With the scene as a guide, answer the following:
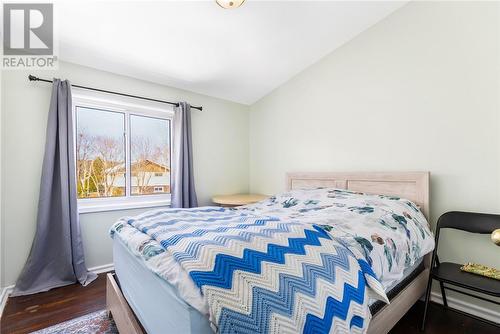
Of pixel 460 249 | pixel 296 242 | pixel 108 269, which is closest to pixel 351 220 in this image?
pixel 296 242

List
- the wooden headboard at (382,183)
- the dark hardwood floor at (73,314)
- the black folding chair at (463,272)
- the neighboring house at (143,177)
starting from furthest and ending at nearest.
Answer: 1. the neighboring house at (143,177)
2. the wooden headboard at (382,183)
3. the dark hardwood floor at (73,314)
4. the black folding chair at (463,272)

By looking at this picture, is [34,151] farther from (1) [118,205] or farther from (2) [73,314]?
(2) [73,314]

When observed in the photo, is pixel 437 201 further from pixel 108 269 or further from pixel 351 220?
pixel 108 269

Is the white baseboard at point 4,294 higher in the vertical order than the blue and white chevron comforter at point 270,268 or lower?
lower

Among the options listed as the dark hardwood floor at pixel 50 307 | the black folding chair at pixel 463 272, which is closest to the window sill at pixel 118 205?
the dark hardwood floor at pixel 50 307

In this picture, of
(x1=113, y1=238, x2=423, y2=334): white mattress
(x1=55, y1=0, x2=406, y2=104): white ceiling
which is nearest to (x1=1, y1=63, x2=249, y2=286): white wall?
(x1=55, y1=0, x2=406, y2=104): white ceiling

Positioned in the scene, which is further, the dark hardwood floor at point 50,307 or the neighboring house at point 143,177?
the neighboring house at point 143,177

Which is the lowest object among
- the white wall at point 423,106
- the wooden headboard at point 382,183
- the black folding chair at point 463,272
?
the black folding chair at point 463,272

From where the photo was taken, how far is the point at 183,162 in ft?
9.84

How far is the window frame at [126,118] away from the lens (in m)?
2.51

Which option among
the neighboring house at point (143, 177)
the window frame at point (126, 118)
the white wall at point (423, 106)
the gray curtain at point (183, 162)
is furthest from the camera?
the gray curtain at point (183, 162)

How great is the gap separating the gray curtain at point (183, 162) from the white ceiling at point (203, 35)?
1.41ft

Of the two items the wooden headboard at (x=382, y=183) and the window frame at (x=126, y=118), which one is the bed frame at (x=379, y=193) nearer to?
the wooden headboard at (x=382, y=183)

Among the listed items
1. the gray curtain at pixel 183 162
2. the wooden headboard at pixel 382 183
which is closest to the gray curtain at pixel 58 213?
the gray curtain at pixel 183 162
